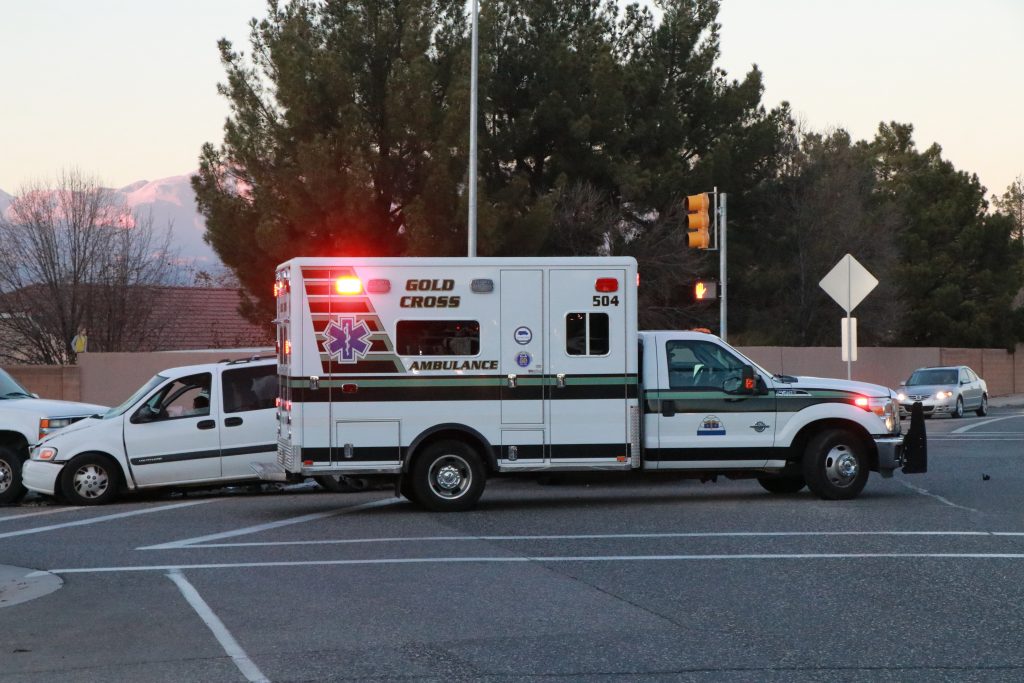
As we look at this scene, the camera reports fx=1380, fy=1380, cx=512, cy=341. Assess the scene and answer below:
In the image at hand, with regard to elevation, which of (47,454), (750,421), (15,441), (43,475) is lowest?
(43,475)

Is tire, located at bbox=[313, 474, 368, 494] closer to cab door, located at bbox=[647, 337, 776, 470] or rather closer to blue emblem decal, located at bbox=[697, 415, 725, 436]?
cab door, located at bbox=[647, 337, 776, 470]

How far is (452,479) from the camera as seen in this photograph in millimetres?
15266

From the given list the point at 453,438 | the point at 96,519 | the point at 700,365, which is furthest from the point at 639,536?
the point at 96,519

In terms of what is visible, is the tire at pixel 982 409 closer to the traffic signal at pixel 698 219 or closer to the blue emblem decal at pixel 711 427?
the traffic signal at pixel 698 219

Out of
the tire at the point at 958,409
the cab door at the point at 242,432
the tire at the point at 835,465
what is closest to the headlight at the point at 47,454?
the cab door at the point at 242,432

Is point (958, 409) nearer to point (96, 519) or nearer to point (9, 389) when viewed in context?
point (9, 389)

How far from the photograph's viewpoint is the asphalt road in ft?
25.3

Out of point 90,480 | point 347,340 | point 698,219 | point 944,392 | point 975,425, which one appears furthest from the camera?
point 944,392

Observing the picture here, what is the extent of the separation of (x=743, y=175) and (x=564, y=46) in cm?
943

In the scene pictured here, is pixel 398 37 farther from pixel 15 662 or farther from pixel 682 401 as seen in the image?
pixel 15 662

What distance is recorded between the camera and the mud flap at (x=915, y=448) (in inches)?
624

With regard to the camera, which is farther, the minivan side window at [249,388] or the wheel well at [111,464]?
the minivan side window at [249,388]

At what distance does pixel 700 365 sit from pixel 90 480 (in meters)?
7.55

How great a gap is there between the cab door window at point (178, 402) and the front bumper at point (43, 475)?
1.10 m
